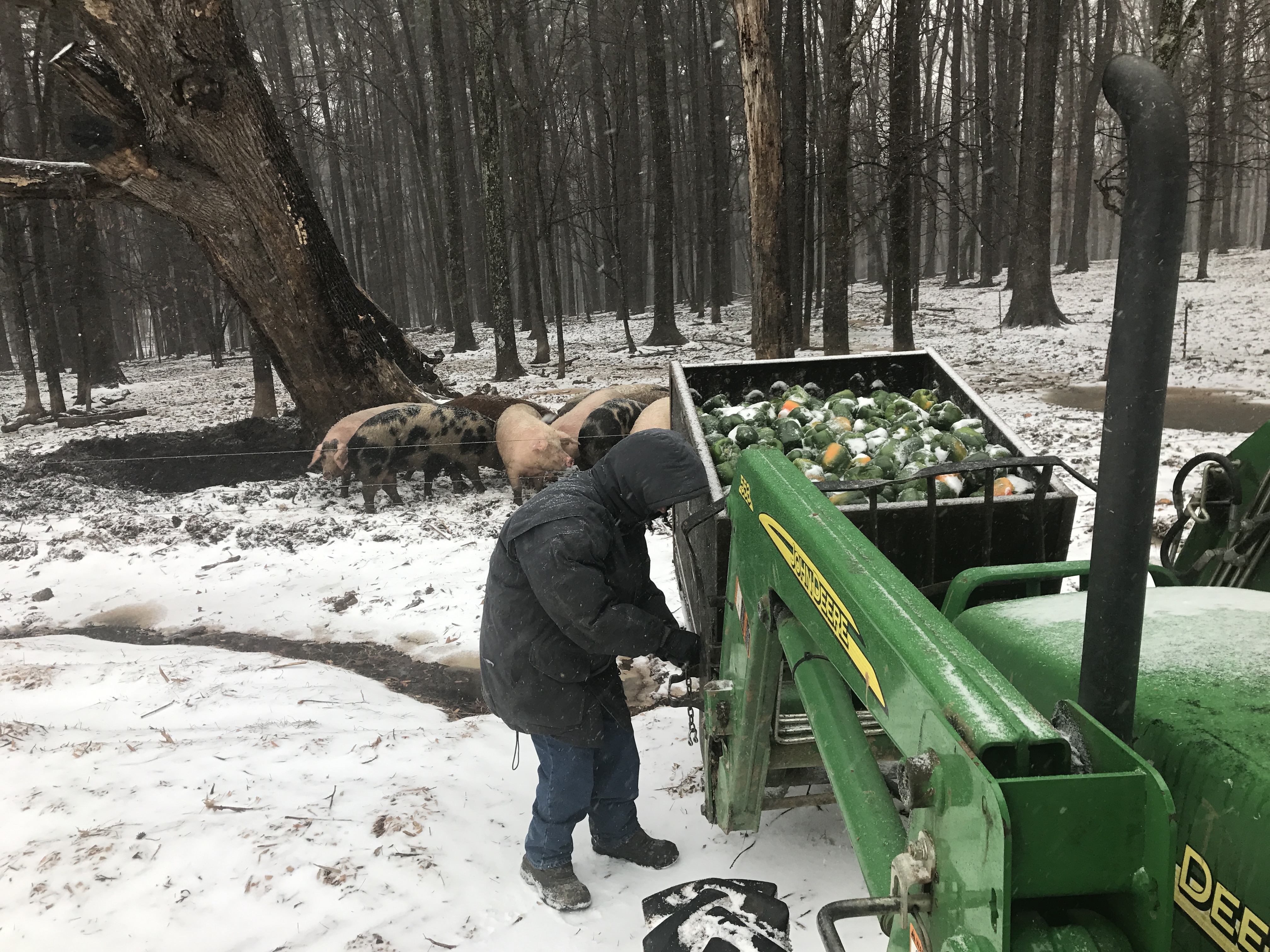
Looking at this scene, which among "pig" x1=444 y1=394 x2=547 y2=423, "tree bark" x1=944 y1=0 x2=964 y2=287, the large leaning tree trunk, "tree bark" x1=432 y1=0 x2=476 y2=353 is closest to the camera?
the large leaning tree trunk

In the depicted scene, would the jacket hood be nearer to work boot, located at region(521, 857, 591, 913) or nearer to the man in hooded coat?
the man in hooded coat

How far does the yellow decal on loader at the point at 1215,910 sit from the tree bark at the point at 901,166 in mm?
11596

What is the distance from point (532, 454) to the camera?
8594 millimetres

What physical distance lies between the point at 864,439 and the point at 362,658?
11.3 ft

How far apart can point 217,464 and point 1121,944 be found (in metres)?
10.6

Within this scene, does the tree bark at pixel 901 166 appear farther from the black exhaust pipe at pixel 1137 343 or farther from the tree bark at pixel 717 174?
the black exhaust pipe at pixel 1137 343

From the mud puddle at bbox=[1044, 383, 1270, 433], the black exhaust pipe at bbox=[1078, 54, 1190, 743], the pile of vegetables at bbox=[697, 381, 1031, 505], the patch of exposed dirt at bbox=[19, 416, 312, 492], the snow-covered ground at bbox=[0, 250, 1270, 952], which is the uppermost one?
the black exhaust pipe at bbox=[1078, 54, 1190, 743]

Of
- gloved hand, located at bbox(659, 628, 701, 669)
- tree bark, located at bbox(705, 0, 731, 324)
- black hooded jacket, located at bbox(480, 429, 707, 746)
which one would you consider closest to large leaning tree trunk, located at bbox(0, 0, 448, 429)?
black hooded jacket, located at bbox(480, 429, 707, 746)

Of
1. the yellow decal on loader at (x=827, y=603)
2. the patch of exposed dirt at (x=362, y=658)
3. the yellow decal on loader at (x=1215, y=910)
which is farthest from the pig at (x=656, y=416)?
the yellow decal on loader at (x=1215, y=910)

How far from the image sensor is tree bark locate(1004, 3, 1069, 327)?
1559cm

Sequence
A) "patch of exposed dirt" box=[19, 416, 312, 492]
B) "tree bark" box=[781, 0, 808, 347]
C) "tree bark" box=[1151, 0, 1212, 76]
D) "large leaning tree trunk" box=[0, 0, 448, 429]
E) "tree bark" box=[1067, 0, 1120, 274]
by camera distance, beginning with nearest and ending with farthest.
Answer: "tree bark" box=[1151, 0, 1212, 76] → "large leaning tree trunk" box=[0, 0, 448, 429] → "patch of exposed dirt" box=[19, 416, 312, 492] → "tree bark" box=[781, 0, 808, 347] → "tree bark" box=[1067, 0, 1120, 274]

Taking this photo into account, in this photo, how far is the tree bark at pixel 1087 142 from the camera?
24.2m

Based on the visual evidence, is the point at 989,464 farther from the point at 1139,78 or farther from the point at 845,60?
the point at 845,60

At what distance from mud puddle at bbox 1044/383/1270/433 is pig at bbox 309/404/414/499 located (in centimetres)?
769
